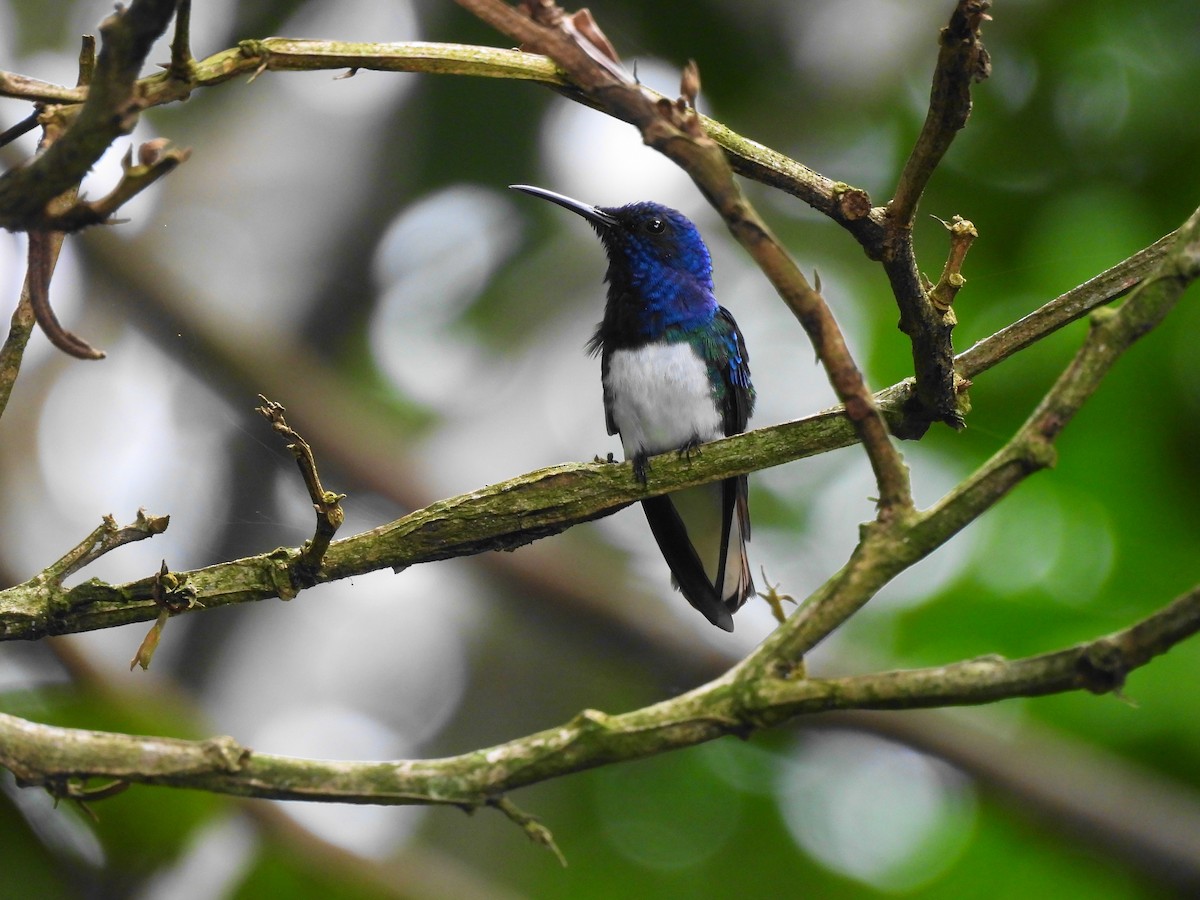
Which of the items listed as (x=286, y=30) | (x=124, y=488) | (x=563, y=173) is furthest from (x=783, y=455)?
(x=286, y=30)

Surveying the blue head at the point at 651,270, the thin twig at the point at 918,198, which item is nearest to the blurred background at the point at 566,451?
the blue head at the point at 651,270

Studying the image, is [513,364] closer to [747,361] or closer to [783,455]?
[747,361]

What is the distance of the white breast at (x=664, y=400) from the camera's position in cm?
383

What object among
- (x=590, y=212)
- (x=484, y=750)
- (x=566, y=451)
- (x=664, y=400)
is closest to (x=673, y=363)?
(x=664, y=400)

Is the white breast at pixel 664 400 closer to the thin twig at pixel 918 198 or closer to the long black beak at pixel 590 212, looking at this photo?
the long black beak at pixel 590 212

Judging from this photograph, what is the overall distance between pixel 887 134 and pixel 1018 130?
591mm

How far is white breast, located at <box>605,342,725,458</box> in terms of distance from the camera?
12.6ft

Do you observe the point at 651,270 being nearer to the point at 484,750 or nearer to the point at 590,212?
the point at 590,212

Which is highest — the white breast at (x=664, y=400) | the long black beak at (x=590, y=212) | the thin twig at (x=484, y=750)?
the long black beak at (x=590, y=212)

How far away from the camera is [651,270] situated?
4.12m

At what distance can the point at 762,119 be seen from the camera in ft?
18.4

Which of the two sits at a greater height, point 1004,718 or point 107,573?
point 107,573

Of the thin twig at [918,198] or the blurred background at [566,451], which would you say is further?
the blurred background at [566,451]

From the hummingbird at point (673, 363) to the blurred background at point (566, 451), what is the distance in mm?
667
